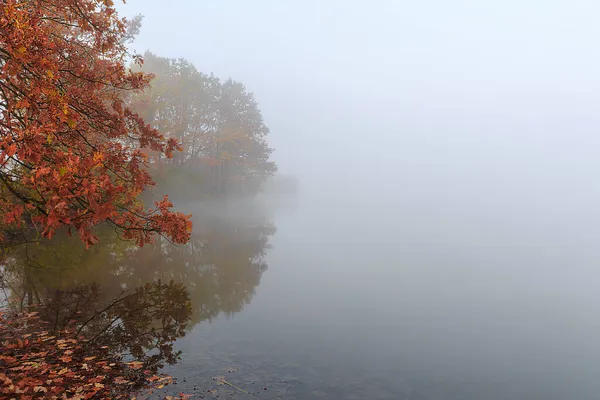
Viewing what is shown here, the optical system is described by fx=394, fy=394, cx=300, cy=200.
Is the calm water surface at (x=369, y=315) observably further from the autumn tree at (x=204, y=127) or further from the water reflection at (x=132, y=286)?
the autumn tree at (x=204, y=127)

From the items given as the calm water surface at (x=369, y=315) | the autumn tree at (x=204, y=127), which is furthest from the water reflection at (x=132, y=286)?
the autumn tree at (x=204, y=127)

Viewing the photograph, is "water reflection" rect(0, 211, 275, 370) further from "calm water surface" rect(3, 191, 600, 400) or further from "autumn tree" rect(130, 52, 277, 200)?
"autumn tree" rect(130, 52, 277, 200)

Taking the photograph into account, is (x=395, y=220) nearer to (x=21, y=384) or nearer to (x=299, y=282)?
(x=299, y=282)

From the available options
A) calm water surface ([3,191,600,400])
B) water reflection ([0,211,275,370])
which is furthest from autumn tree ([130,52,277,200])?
water reflection ([0,211,275,370])

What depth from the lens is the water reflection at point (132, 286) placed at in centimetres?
941

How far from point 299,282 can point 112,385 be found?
10.4 m

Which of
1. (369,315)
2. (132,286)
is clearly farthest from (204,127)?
(369,315)

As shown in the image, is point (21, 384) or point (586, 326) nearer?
point (21, 384)

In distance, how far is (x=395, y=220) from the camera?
4291cm

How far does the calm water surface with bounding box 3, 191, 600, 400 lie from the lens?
855 cm

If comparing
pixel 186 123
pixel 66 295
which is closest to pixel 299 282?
pixel 66 295

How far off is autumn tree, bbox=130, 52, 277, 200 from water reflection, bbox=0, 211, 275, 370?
921 inches

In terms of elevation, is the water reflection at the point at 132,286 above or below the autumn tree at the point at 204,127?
below

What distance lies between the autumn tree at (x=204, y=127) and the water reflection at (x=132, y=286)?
23.4 m
